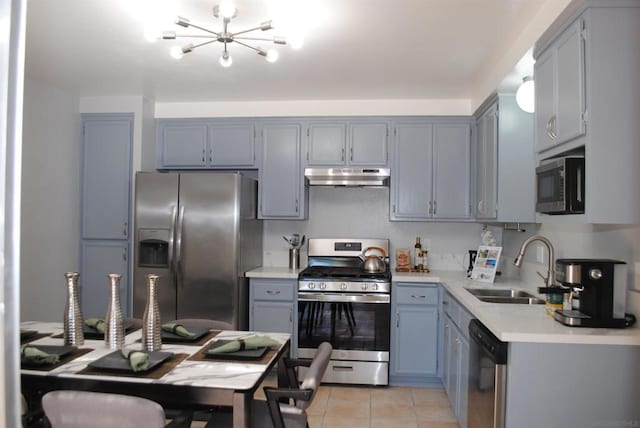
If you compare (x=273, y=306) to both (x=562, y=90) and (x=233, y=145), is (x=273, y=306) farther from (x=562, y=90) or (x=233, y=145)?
(x=562, y=90)

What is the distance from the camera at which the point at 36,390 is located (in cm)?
175

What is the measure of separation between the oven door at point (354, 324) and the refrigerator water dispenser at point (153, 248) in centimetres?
123

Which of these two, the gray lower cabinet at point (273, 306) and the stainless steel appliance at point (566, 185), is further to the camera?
the gray lower cabinet at point (273, 306)

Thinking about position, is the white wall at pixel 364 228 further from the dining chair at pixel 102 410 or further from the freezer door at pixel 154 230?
the dining chair at pixel 102 410

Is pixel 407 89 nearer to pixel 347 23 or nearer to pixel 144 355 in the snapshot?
pixel 347 23

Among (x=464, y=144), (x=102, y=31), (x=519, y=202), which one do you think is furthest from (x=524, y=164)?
(x=102, y=31)

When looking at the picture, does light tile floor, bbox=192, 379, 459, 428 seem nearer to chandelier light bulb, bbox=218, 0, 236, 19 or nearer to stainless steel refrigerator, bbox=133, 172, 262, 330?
stainless steel refrigerator, bbox=133, 172, 262, 330

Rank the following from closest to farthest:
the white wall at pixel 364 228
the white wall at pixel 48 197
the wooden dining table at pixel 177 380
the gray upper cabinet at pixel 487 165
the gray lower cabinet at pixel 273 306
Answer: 1. the wooden dining table at pixel 177 380
2. the gray upper cabinet at pixel 487 165
3. the white wall at pixel 48 197
4. the gray lower cabinet at pixel 273 306
5. the white wall at pixel 364 228

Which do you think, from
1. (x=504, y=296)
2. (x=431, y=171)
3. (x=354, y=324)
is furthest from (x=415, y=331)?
(x=431, y=171)

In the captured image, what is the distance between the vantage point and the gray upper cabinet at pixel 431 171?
3.92m

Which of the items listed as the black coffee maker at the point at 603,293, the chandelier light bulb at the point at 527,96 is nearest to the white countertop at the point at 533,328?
the black coffee maker at the point at 603,293

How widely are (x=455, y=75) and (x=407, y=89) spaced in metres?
0.47

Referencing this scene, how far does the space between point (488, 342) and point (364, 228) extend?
90.2 inches

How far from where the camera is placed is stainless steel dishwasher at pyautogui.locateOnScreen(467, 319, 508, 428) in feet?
6.48
